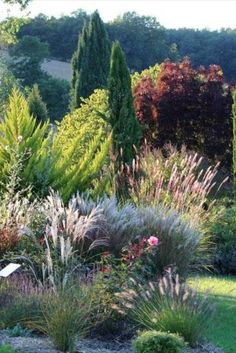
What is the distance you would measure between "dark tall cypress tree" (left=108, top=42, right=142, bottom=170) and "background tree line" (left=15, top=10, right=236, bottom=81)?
105ft

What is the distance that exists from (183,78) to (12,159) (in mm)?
7271

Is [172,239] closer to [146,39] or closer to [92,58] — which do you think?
[92,58]

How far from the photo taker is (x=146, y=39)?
51.6 metres

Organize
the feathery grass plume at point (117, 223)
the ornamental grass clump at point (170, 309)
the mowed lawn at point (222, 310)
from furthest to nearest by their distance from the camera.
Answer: the feathery grass plume at point (117, 223) → the mowed lawn at point (222, 310) → the ornamental grass clump at point (170, 309)

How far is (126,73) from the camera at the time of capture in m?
15.3

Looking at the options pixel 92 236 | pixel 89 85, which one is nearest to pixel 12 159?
pixel 92 236

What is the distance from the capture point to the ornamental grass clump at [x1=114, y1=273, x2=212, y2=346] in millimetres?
5891

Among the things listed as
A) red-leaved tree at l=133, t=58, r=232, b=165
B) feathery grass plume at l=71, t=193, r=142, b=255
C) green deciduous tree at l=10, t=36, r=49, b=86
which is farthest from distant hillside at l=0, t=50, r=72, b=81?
feathery grass plume at l=71, t=193, r=142, b=255

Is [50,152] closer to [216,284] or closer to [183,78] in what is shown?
[216,284]

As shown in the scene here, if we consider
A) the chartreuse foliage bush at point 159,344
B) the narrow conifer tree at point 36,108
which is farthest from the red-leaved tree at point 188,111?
the chartreuse foliage bush at point 159,344

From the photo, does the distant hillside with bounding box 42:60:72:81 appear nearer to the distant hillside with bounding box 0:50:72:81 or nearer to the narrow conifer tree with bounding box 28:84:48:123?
the distant hillside with bounding box 0:50:72:81

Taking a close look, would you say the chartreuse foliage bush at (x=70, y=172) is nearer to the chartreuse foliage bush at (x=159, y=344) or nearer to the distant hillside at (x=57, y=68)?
the chartreuse foliage bush at (x=159, y=344)

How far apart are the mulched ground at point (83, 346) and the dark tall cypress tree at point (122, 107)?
29.7 ft

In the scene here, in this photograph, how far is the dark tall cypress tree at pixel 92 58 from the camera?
33.8 meters
